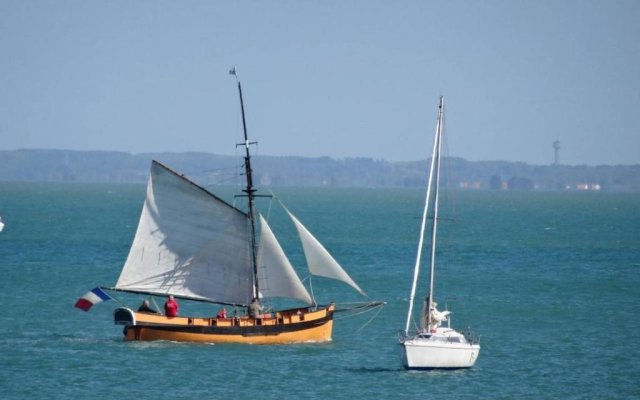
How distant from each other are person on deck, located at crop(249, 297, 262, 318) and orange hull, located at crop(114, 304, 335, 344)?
777 millimetres

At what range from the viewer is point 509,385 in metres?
47.3

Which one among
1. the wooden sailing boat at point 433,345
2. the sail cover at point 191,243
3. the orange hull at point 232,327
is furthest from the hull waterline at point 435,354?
the sail cover at point 191,243

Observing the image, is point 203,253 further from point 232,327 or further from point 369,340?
point 369,340

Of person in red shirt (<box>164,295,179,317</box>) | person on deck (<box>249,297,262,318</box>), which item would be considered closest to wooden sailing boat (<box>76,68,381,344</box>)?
person on deck (<box>249,297,262,318</box>)

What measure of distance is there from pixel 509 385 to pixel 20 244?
6618 cm

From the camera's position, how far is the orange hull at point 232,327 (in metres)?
54.0

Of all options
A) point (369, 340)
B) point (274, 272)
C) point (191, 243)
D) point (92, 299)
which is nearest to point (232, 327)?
point (274, 272)

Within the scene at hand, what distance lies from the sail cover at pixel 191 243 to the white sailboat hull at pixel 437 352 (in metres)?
10.6

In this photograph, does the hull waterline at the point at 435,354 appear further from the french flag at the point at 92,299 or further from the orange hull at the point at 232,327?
the french flag at the point at 92,299

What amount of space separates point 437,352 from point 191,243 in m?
13.1

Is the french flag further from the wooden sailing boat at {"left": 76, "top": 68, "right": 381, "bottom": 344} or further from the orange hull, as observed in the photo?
the wooden sailing boat at {"left": 76, "top": 68, "right": 381, "bottom": 344}

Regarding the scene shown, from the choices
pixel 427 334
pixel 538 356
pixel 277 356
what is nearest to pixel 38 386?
pixel 277 356

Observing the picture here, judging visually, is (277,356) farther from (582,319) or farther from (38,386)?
(582,319)

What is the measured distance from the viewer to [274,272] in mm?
56562
